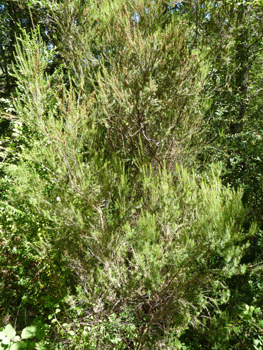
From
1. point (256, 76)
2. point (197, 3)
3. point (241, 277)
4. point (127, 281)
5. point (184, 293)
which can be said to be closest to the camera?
point (184, 293)

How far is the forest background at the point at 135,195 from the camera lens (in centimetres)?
244

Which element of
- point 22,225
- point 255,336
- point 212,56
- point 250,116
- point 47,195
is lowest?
point 255,336

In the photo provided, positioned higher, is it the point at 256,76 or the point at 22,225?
the point at 256,76

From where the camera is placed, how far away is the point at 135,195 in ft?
10.7

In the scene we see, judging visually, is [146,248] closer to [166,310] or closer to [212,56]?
[166,310]

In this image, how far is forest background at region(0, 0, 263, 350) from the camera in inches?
96.2

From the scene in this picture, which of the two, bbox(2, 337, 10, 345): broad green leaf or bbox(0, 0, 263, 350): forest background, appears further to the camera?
bbox(0, 0, 263, 350): forest background

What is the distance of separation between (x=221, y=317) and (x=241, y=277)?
0.97 m

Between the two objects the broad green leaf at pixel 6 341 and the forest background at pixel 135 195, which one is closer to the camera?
the broad green leaf at pixel 6 341

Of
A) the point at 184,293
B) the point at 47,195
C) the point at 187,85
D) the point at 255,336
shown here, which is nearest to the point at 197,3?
the point at 187,85

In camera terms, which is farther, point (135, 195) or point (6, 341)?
point (135, 195)

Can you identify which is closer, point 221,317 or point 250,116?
point 221,317

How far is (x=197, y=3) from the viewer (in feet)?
12.3

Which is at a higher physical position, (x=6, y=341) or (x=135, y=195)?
(x=135, y=195)
